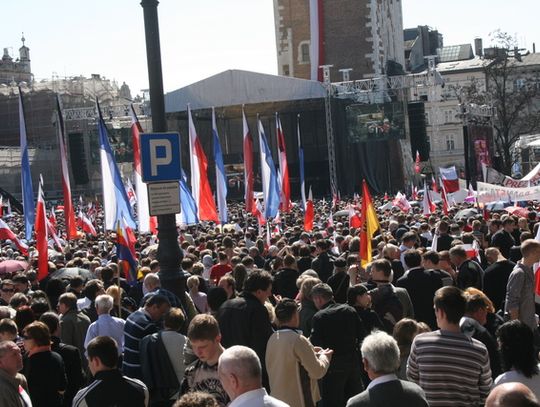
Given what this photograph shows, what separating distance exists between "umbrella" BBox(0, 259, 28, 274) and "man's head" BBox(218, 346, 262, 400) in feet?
37.8

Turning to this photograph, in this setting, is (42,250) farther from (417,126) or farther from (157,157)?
(417,126)

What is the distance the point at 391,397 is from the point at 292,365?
6.97 feet

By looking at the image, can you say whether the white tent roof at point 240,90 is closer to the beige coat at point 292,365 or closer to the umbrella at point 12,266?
the umbrella at point 12,266

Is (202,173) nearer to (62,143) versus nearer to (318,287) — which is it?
(62,143)

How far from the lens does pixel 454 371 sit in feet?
19.2

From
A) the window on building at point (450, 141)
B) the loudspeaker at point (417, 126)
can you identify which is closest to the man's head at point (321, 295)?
the loudspeaker at point (417, 126)

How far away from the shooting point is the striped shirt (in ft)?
19.1

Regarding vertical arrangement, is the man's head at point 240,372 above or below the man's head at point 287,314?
above

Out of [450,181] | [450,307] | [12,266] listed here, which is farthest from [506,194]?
[450,307]

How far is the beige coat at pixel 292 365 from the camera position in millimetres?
7125

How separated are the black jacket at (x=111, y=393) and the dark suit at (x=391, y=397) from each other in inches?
50.7

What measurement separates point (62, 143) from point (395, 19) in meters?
57.1

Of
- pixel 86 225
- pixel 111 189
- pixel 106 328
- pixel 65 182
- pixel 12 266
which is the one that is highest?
pixel 65 182

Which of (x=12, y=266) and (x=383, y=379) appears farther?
(x=12, y=266)
